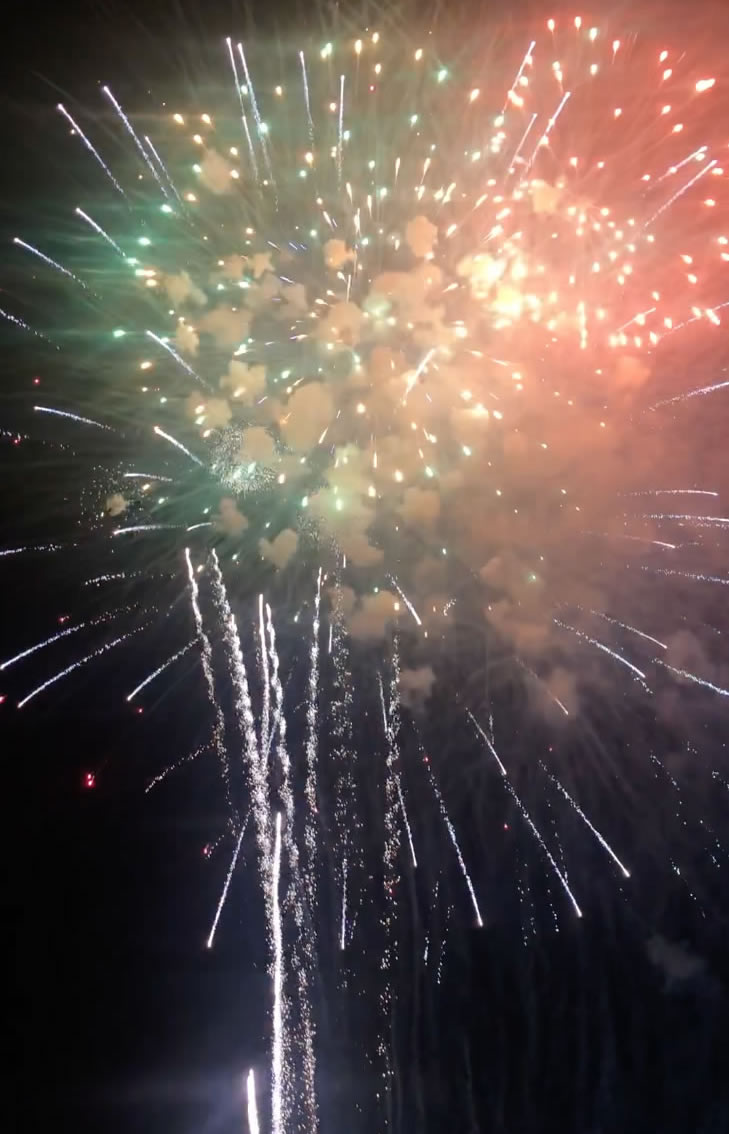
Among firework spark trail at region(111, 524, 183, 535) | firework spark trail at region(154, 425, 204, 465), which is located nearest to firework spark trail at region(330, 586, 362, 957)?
firework spark trail at region(111, 524, 183, 535)

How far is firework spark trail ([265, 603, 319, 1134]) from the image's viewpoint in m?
5.63

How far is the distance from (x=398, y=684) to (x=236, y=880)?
228cm

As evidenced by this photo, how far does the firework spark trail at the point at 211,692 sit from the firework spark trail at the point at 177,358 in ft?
3.91

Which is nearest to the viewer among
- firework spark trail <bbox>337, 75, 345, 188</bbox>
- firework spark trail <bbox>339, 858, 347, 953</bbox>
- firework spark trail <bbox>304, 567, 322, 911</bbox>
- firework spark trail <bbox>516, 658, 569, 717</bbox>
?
firework spark trail <bbox>337, 75, 345, 188</bbox>

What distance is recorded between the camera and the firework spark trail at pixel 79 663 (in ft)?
19.0

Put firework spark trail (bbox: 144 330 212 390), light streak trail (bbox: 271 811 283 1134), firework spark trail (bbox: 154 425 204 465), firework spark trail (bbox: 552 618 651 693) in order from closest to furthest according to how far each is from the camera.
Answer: firework spark trail (bbox: 144 330 212 390)
firework spark trail (bbox: 154 425 204 465)
firework spark trail (bbox: 552 618 651 693)
light streak trail (bbox: 271 811 283 1134)

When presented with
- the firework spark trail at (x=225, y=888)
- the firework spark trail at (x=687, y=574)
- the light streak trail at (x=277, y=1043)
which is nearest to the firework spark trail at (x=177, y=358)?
the firework spark trail at (x=225, y=888)

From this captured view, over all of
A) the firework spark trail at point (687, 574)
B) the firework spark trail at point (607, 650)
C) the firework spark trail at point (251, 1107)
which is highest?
the firework spark trail at point (687, 574)

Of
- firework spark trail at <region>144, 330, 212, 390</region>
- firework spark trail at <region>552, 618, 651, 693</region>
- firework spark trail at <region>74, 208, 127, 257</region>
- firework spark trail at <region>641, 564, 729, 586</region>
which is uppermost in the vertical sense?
firework spark trail at <region>74, 208, 127, 257</region>

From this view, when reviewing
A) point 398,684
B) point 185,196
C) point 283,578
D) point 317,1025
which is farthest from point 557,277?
point 317,1025

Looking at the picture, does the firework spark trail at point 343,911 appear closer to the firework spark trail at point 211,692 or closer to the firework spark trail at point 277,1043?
the firework spark trail at point 277,1043

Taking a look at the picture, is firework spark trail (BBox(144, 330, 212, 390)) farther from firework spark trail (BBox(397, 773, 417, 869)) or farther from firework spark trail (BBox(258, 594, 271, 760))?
firework spark trail (BBox(397, 773, 417, 869))

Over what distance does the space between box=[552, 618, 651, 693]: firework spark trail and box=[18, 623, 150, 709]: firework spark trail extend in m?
3.09

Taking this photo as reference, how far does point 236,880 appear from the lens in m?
6.50
